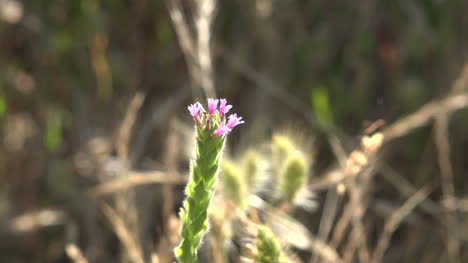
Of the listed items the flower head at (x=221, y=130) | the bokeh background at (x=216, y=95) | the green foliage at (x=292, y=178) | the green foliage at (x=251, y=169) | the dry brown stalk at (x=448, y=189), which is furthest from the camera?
the bokeh background at (x=216, y=95)

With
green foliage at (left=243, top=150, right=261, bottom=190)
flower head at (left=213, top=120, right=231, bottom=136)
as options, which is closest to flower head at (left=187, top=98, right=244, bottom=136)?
flower head at (left=213, top=120, right=231, bottom=136)

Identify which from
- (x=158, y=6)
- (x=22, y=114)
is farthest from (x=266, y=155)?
(x=22, y=114)

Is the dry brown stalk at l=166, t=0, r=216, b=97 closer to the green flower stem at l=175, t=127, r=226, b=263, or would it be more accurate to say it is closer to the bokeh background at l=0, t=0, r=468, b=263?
the bokeh background at l=0, t=0, r=468, b=263

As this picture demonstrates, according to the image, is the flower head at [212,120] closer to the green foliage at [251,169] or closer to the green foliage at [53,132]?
the green foliage at [251,169]

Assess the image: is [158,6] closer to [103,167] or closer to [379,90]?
[103,167]

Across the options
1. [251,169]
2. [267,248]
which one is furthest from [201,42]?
[267,248]

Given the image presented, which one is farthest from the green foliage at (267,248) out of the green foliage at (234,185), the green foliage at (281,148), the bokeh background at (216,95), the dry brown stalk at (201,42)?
the bokeh background at (216,95)
